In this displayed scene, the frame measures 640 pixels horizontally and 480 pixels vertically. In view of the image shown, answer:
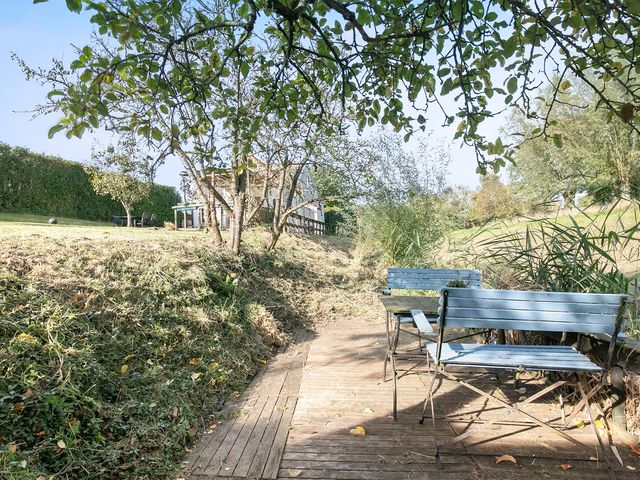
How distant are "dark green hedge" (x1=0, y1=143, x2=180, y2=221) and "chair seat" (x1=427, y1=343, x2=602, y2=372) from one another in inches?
598

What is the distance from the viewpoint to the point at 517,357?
2.67 m

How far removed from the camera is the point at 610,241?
353 cm

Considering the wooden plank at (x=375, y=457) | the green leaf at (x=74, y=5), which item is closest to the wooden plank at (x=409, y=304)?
the wooden plank at (x=375, y=457)

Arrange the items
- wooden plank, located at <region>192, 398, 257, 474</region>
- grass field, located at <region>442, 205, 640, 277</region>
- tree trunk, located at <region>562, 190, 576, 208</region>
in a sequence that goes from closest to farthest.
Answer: wooden plank, located at <region>192, 398, 257, 474</region>, grass field, located at <region>442, 205, 640, 277</region>, tree trunk, located at <region>562, 190, 576, 208</region>

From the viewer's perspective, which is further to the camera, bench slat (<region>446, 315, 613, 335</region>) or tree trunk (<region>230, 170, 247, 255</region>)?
tree trunk (<region>230, 170, 247, 255</region>)

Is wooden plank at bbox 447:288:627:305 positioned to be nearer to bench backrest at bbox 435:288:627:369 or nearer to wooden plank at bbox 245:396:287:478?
bench backrest at bbox 435:288:627:369

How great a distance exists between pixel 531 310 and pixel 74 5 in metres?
3.05

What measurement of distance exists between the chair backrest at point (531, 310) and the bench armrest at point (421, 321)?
0.53 ft

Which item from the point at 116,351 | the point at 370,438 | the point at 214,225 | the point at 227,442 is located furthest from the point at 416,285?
the point at 214,225

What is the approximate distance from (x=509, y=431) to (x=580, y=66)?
8.50 feet

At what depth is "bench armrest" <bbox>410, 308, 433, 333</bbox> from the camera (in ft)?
9.02

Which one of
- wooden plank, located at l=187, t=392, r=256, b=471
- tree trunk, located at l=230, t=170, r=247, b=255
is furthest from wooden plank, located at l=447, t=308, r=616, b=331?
tree trunk, located at l=230, t=170, r=247, b=255

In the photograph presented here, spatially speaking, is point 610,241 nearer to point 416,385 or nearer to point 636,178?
point 636,178

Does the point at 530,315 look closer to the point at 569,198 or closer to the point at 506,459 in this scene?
the point at 506,459
